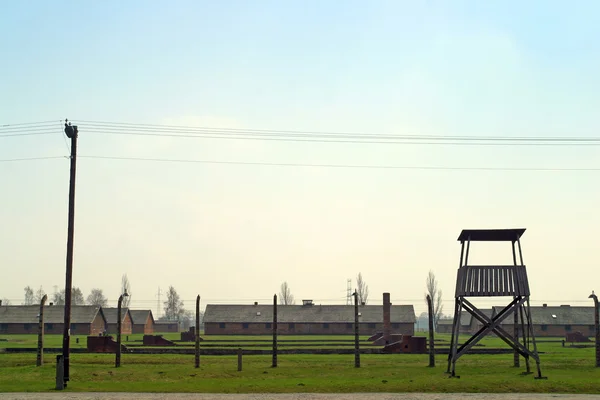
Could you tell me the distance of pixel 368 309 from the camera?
10944 cm

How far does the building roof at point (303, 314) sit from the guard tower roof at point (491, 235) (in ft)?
240

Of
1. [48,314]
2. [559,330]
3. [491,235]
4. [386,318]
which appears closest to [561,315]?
[559,330]

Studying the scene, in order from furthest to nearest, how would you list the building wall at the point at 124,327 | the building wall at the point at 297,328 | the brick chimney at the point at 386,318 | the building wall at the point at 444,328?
the building wall at the point at 444,328 → the building wall at the point at 124,327 → the building wall at the point at 297,328 → the brick chimney at the point at 386,318

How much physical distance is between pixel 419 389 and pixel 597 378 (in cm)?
874

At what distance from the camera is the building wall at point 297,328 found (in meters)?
105

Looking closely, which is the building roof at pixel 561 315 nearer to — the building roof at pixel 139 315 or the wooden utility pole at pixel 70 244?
the building roof at pixel 139 315

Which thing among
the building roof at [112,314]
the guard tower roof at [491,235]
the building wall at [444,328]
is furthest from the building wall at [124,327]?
the guard tower roof at [491,235]

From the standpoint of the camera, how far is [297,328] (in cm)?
10588

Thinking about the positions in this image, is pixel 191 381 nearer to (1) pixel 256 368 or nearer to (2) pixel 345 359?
(1) pixel 256 368

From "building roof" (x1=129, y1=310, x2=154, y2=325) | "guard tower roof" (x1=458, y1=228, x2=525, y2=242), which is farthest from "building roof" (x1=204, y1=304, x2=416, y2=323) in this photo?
"guard tower roof" (x1=458, y1=228, x2=525, y2=242)

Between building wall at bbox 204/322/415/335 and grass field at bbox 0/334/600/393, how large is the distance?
6393 centimetres

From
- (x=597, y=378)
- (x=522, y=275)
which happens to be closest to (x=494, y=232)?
(x=522, y=275)

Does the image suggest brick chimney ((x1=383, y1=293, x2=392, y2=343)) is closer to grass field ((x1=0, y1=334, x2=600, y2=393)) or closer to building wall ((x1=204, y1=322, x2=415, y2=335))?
building wall ((x1=204, y1=322, x2=415, y2=335))

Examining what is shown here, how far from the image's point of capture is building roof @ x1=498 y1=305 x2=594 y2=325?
10600cm
